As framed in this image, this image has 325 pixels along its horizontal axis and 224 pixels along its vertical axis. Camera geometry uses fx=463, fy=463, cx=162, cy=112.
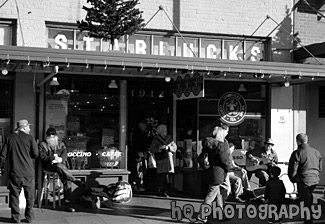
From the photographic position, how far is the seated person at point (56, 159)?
9047mm

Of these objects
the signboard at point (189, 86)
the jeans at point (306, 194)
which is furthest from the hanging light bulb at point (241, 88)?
the jeans at point (306, 194)

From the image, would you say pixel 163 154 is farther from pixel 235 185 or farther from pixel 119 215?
pixel 119 215

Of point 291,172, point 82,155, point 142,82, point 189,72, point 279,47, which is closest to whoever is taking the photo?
point 291,172

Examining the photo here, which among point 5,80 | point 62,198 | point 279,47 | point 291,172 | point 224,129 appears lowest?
point 62,198

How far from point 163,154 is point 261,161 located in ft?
7.35

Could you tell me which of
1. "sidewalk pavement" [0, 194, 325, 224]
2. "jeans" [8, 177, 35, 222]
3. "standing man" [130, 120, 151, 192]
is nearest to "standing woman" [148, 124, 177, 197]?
"standing man" [130, 120, 151, 192]

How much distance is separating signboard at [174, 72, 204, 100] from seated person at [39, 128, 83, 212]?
111 inches


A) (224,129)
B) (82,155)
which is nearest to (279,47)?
(224,129)

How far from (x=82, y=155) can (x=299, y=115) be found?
19.5 ft

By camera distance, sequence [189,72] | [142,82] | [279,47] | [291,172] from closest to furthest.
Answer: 1. [291,172]
2. [189,72]
3. [142,82]
4. [279,47]

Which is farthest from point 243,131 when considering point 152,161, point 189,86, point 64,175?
point 64,175

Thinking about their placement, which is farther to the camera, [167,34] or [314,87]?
[314,87]

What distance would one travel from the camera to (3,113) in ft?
33.2

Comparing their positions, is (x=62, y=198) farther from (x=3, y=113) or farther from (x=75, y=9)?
(x=75, y=9)
